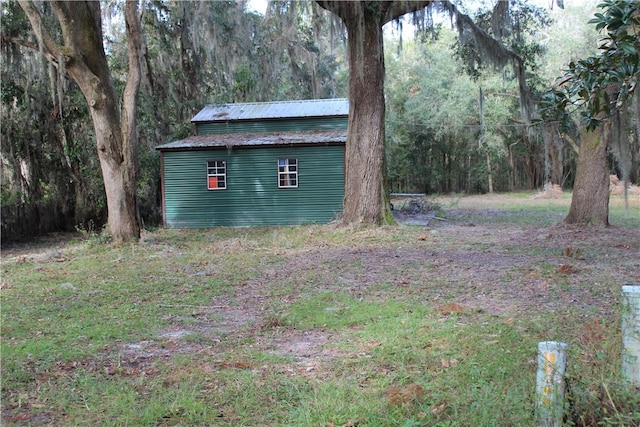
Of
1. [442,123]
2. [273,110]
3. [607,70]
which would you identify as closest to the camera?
[607,70]

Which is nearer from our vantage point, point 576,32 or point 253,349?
point 253,349

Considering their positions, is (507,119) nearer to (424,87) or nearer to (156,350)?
(424,87)

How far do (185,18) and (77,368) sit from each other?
16.1m

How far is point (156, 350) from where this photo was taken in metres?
4.96

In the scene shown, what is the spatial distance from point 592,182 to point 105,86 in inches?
453

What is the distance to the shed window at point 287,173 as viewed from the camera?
60.4 ft

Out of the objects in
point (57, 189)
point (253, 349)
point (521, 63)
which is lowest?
point (253, 349)

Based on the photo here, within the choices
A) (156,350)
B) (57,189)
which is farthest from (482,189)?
(156,350)

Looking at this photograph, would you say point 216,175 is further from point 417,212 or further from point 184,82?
point 417,212

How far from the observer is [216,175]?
18844 millimetres

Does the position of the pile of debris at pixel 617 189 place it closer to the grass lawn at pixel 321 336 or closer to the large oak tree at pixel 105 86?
the grass lawn at pixel 321 336

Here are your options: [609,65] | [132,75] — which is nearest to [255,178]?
[132,75]

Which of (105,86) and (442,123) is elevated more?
(442,123)

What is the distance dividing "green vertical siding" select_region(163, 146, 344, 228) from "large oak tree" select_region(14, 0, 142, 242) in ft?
21.2
